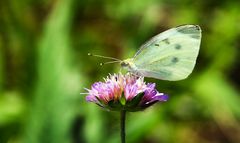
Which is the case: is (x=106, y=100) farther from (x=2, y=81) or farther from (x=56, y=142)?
(x=2, y=81)

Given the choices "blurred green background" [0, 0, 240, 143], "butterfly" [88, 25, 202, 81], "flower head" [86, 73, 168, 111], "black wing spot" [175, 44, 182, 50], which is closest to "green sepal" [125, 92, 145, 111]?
"flower head" [86, 73, 168, 111]

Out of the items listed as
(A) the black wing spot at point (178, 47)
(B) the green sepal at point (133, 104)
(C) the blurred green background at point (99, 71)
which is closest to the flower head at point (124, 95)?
(B) the green sepal at point (133, 104)

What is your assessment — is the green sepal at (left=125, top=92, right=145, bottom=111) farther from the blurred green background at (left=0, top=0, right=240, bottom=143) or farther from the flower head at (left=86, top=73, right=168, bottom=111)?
the blurred green background at (left=0, top=0, right=240, bottom=143)

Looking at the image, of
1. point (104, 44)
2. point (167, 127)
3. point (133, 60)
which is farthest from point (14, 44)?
point (133, 60)

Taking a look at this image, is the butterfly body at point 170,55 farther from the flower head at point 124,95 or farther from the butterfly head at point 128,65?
the flower head at point 124,95

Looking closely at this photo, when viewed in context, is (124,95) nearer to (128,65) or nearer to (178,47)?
(128,65)

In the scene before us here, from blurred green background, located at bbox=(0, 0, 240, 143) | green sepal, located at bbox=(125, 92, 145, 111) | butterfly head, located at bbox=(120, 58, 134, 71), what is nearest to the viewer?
green sepal, located at bbox=(125, 92, 145, 111)
